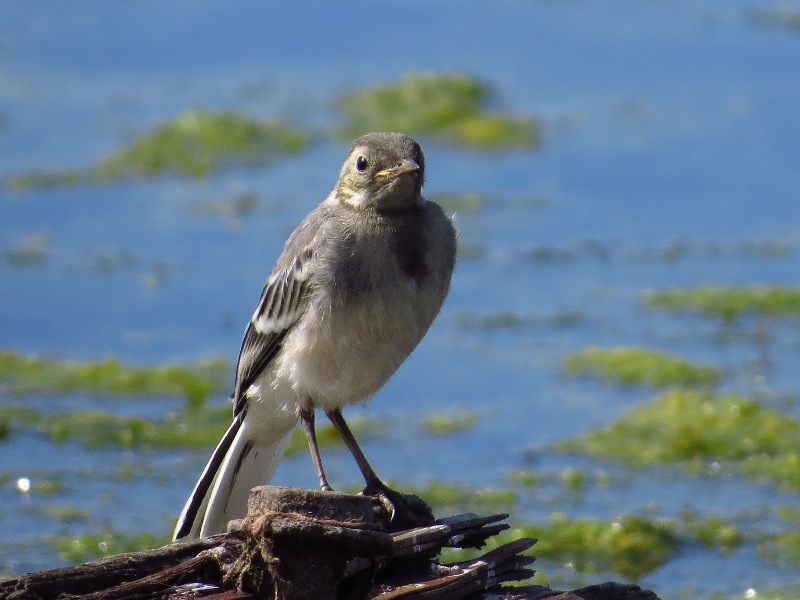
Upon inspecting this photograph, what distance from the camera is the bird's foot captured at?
5.29 m

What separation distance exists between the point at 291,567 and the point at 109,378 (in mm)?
4586

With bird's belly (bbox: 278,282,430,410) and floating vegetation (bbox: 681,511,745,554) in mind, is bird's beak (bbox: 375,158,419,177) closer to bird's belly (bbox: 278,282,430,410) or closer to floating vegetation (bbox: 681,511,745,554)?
bird's belly (bbox: 278,282,430,410)

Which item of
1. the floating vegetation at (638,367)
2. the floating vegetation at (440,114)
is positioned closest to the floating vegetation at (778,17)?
the floating vegetation at (440,114)

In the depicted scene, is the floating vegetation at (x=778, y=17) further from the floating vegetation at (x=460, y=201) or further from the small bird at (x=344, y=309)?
the small bird at (x=344, y=309)

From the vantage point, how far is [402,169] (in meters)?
5.39

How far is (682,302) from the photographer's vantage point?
31.2ft

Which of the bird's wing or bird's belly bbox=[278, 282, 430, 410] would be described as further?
the bird's wing

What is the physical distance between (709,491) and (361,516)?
3.75 meters

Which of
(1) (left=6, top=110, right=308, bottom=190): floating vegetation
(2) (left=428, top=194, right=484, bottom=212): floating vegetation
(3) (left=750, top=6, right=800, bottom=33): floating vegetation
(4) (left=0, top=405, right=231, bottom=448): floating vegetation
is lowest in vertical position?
(4) (left=0, top=405, right=231, bottom=448): floating vegetation

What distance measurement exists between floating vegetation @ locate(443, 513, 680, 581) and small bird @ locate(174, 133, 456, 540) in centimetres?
138

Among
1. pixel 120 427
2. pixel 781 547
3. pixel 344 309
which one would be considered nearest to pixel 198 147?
pixel 120 427

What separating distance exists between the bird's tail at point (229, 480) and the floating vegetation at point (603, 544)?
1192 mm

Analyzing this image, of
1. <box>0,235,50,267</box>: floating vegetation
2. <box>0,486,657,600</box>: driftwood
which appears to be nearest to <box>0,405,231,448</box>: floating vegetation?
<box>0,235,50,267</box>: floating vegetation

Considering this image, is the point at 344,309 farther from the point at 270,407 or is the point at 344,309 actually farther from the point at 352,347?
the point at 270,407
